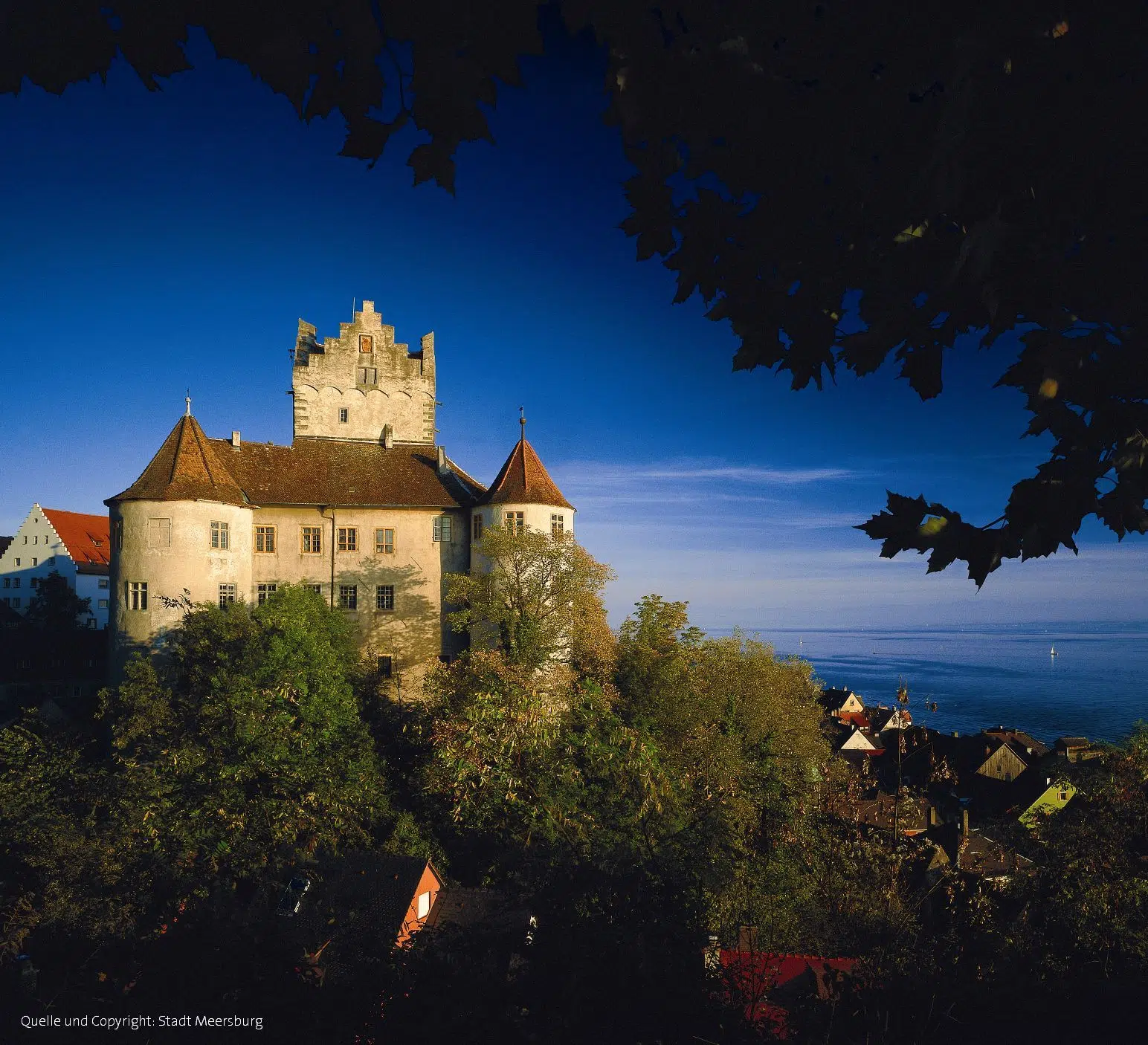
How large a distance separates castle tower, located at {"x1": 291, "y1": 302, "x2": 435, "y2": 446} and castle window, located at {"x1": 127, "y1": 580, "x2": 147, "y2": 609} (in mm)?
9754

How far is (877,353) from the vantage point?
282 centimetres

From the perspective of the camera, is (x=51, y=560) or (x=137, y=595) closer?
(x=137, y=595)

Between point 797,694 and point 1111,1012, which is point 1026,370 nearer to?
point 1111,1012

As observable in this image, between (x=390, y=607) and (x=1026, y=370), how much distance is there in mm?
28229

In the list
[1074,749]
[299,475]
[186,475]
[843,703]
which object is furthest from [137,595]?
[843,703]

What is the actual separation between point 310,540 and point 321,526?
0.70m

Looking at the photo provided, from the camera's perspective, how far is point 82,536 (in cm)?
6091

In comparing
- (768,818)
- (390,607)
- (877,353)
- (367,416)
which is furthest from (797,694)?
(877,353)

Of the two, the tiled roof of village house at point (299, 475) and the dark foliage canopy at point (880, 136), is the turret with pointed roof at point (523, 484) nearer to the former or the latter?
the tiled roof of village house at point (299, 475)

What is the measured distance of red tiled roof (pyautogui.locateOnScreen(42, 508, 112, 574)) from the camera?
59062 mm

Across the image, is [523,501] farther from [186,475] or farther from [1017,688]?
[1017,688]

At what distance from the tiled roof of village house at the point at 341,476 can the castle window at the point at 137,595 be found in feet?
16.2

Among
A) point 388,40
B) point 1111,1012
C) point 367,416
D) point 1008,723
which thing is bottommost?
point 1008,723

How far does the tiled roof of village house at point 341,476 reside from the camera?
28.8m
